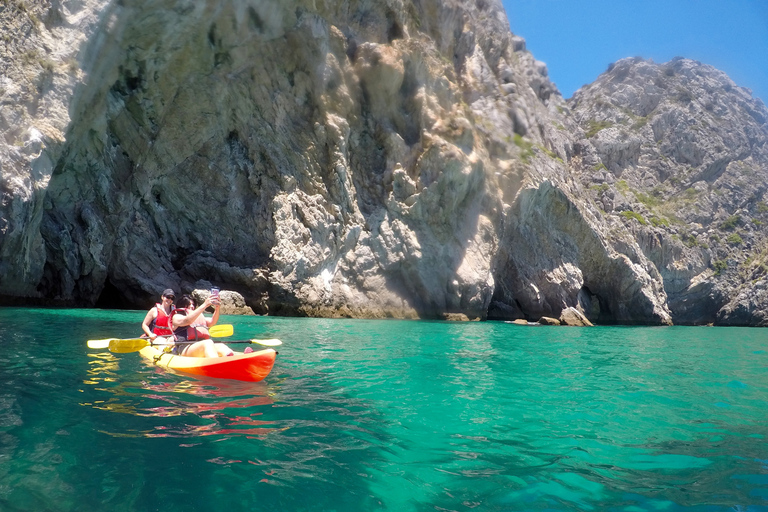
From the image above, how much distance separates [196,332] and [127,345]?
57.9 inches

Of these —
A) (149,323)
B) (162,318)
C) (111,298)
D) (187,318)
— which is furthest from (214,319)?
(111,298)

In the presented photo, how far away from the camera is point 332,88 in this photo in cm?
2955

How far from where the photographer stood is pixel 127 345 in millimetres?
10523

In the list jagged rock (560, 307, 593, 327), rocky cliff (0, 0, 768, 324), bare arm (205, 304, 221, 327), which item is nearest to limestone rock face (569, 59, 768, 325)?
rocky cliff (0, 0, 768, 324)

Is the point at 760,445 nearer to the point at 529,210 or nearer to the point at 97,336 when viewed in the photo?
the point at 97,336

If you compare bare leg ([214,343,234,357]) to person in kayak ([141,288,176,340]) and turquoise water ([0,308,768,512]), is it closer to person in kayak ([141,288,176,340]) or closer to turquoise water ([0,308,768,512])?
turquoise water ([0,308,768,512])

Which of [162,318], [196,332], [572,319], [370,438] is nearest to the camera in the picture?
[370,438]

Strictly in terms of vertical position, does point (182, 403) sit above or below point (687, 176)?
below

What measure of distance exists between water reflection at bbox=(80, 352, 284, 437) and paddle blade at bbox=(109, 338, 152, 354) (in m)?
1.26

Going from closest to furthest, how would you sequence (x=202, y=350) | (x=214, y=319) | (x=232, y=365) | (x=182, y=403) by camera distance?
(x=182, y=403), (x=232, y=365), (x=202, y=350), (x=214, y=319)

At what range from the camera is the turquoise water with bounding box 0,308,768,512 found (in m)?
4.08

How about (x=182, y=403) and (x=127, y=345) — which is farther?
(x=127, y=345)

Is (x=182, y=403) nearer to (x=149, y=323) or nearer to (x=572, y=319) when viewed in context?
(x=149, y=323)

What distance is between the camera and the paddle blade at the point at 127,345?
1039cm
